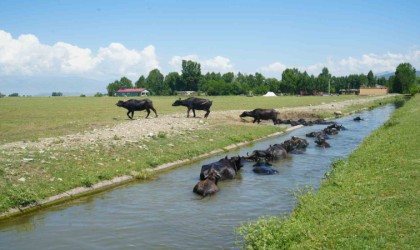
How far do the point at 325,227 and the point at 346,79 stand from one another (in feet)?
591

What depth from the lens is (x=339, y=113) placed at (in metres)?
49.3

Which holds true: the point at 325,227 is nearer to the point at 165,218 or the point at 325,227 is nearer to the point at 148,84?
the point at 165,218

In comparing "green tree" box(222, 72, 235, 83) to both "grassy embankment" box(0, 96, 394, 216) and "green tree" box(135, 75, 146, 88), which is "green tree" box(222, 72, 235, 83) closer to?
"green tree" box(135, 75, 146, 88)

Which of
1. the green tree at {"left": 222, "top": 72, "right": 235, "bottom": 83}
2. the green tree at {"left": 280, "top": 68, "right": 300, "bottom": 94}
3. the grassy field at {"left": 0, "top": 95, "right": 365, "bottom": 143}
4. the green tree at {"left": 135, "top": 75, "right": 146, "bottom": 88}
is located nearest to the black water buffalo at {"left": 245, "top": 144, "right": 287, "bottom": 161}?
the grassy field at {"left": 0, "top": 95, "right": 365, "bottom": 143}

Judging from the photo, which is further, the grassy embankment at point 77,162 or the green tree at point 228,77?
the green tree at point 228,77

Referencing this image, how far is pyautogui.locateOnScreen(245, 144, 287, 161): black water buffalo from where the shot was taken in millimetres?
19025

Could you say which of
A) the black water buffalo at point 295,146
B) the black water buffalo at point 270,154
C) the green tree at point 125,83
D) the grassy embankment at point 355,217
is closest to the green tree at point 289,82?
the green tree at point 125,83

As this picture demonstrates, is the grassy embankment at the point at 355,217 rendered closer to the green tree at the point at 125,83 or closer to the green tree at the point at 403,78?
the green tree at the point at 403,78

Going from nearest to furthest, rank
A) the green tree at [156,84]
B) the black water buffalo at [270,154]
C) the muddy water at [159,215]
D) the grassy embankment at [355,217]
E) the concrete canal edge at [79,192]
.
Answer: the grassy embankment at [355,217], the muddy water at [159,215], the concrete canal edge at [79,192], the black water buffalo at [270,154], the green tree at [156,84]

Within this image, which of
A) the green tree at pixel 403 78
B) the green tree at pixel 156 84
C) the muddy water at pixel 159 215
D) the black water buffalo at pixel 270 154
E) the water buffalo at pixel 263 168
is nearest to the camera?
the muddy water at pixel 159 215

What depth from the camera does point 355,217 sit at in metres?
8.70

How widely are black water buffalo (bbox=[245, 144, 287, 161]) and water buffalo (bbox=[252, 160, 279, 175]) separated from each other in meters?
0.86

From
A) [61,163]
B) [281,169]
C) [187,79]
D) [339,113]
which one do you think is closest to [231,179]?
[281,169]

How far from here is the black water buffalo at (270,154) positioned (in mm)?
19025
